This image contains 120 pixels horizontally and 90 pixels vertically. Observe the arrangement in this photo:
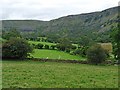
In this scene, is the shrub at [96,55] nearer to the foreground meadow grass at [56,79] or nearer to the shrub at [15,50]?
the shrub at [15,50]

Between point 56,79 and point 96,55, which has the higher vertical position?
point 96,55

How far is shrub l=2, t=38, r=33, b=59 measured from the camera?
6644 centimetres

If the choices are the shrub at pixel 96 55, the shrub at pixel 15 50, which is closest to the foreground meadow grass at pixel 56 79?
the shrub at pixel 96 55

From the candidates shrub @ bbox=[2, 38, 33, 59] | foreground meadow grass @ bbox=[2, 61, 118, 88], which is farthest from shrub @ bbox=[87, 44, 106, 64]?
foreground meadow grass @ bbox=[2, 61, 118, 88]

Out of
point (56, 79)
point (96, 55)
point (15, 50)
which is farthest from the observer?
point (15, 50)

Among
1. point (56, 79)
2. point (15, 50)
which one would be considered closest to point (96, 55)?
point (15, 50)

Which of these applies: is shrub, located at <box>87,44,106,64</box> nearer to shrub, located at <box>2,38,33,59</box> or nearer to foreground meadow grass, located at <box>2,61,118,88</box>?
shrub, located at <box>2,38,33,59</box>

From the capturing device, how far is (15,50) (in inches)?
2625

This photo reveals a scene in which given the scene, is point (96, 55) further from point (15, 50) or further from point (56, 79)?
point (56, 79)

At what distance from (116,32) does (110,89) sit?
38610mm

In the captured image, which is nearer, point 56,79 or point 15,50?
point 56,79

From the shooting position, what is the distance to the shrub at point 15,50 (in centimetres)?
6644

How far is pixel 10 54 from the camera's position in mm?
66438

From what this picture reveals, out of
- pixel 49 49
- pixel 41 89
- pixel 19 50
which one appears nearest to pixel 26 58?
pixel 19 50
